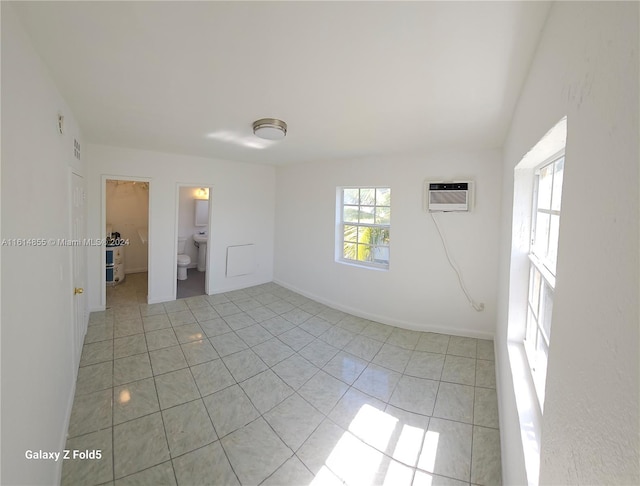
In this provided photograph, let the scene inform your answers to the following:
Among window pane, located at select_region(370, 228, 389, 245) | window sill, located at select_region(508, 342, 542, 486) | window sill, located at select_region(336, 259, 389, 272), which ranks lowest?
window sill, located at select_region(508, 342, 542, 486)

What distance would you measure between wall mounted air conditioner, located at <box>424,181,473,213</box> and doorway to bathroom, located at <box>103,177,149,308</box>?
15.3 feet

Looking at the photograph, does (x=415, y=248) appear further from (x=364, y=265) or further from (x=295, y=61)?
(x=295, y=61)

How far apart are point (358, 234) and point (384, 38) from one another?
2.91 meters

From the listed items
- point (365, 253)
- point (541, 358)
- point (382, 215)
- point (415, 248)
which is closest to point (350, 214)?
point (382, 215)

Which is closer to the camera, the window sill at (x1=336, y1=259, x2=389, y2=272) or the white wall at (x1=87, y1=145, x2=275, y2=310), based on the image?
the white wall at (x1=87, y1=145, x2=275, y2=310)

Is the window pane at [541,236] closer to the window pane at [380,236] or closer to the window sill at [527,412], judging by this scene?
the window sill at [527,412]

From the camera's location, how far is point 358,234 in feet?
13.0

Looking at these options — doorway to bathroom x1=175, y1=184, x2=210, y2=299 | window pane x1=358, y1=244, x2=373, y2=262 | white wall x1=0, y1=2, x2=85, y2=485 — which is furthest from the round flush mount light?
doorway to bathroom x1=175, y1=184, x2=210, y2=299

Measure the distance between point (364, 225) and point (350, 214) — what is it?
301 millimetres

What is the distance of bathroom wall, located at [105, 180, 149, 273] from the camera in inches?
208

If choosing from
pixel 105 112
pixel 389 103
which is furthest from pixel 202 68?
pixel 105 112

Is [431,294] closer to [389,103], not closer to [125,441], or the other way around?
[389,103]

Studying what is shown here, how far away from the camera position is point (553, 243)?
4.30 feet

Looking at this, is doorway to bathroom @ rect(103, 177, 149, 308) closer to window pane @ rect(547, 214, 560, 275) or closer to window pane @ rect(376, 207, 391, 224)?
window pane @ rect(376, 207, 391, 224)
